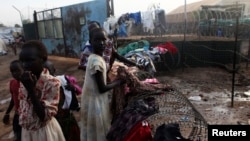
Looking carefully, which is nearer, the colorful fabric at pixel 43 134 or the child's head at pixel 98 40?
the colorful fabric at pixel 43 134

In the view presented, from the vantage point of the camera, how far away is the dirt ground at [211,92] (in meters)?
4.80

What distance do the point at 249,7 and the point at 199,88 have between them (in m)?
18.0

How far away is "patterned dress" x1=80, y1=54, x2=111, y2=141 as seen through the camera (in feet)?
9.24

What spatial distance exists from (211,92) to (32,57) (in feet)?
16.5

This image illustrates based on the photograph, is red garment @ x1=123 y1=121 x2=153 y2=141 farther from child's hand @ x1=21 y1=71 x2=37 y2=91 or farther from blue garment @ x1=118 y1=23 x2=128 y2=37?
blue garment @ x1=118 y1=23 x2=128 y2=37

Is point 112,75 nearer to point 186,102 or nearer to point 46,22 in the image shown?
point 186,102

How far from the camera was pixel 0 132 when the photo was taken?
17.1ft

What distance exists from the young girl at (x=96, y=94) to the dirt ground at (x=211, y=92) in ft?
7.72

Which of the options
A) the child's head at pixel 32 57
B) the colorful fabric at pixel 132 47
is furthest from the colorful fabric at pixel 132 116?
the colorful fabric at pixel 132 47

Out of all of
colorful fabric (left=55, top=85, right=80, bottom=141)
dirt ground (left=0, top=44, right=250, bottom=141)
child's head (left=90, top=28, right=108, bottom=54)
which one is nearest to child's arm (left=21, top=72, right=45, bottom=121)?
child's head (left=90, top=28, right=108, bottom=54)

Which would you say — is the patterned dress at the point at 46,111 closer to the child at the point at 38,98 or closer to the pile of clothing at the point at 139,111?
the child at the point at 38,98

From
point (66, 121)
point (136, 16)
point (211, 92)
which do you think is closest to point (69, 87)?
point (66, 121)

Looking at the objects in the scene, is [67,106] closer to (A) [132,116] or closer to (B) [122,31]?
(A) [132,116]

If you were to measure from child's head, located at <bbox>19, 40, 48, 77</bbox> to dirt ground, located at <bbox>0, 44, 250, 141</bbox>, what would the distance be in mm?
3293
